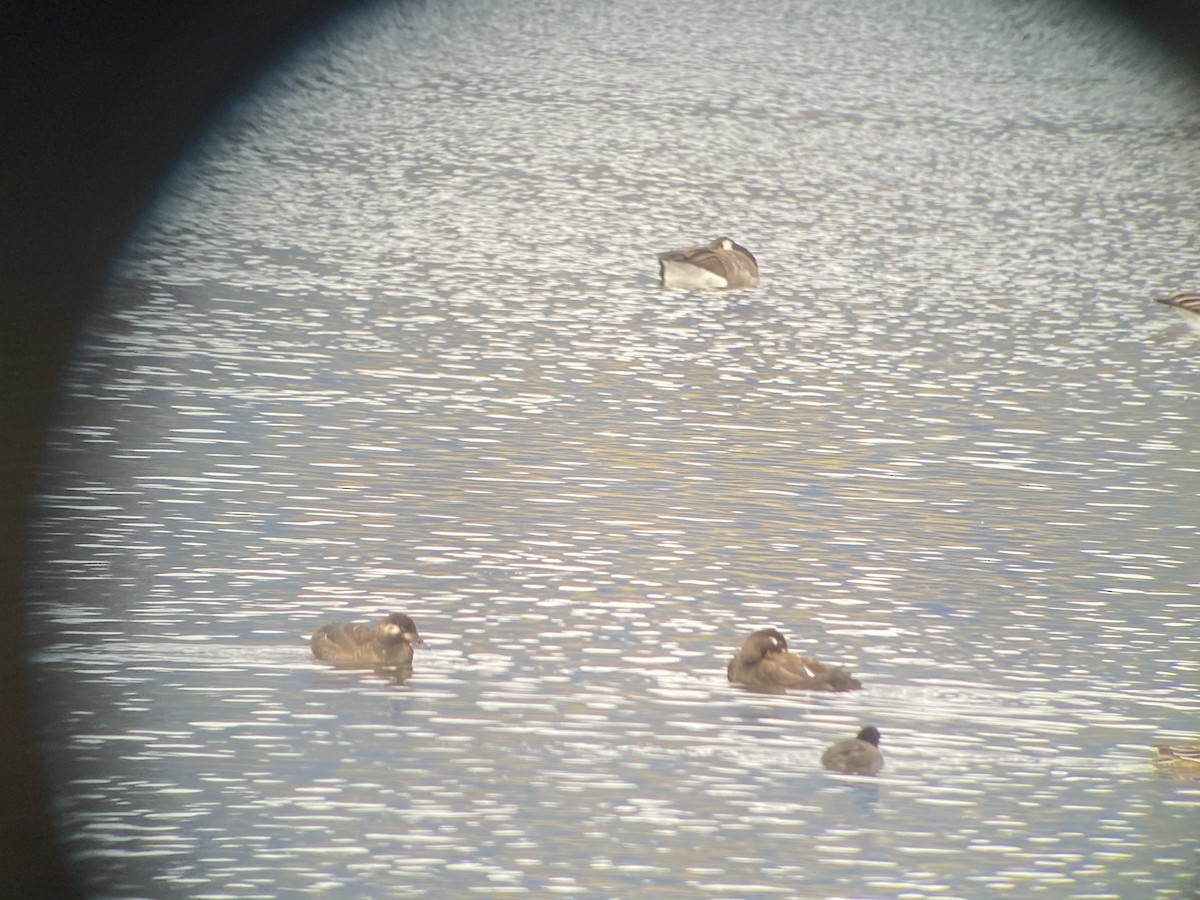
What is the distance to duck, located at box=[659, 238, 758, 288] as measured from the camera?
919cm

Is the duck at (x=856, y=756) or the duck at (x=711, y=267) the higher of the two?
the duck at (x=711, y=267)

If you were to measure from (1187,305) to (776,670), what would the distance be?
5011 millimetres

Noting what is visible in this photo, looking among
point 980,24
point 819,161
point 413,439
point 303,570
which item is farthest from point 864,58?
point 303,570

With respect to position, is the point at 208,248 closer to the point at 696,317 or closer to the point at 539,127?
the point at 696,317

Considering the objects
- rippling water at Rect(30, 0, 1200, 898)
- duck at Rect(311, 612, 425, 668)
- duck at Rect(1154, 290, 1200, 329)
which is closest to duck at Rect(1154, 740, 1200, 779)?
rippling water at Rect(30, 0, 1200, 898)

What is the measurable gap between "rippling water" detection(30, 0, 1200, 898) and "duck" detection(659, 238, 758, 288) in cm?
11

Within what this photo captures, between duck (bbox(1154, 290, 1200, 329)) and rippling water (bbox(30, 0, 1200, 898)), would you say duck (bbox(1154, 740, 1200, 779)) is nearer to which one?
rippling water (bbox(30, 0, 1200, 898))

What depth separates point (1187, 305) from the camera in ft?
29.6

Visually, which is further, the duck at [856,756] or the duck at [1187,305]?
the duck at [1187,305]

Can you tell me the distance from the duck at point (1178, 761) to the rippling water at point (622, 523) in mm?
43

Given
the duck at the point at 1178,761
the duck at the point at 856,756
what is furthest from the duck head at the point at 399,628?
the duck at the point at 1178,761

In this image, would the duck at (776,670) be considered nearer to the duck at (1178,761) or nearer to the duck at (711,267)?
the duck at (1178,761)

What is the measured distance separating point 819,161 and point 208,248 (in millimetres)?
4377

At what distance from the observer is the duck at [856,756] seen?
429 cm
